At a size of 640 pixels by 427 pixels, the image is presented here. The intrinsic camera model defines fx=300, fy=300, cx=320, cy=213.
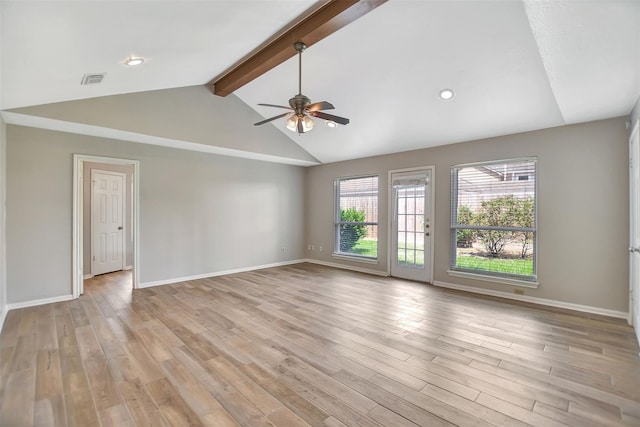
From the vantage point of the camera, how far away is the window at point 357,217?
646 centimetres

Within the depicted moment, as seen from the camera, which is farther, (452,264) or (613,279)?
(452,264)

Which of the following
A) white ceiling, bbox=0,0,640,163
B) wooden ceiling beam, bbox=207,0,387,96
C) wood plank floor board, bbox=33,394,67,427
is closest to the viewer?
wood plank floor board, bbox=33,394,67,427

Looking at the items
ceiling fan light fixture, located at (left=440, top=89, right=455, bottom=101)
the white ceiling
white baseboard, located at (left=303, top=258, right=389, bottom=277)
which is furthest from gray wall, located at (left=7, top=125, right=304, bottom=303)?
ceiling fan light fixture, located at (left=440, top=89, right=455, bottom=101)

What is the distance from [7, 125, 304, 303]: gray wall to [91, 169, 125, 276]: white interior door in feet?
5.73

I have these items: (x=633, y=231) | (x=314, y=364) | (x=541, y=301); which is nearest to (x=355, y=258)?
(x=541, y=301)

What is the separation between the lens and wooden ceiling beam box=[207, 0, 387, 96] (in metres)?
2.77

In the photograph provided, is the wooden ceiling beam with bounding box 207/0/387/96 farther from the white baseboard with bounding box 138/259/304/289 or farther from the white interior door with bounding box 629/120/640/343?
the white baseboard with bounding box 138/259/304/289

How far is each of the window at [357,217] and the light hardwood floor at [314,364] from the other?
232 cm

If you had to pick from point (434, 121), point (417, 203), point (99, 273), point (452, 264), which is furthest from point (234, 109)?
point (452, 264)

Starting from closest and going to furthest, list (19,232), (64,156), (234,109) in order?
1. (19,232)
2. (64,156)
3. (234,109)

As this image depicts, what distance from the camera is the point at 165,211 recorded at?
5328mm

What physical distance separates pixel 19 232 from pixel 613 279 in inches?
304

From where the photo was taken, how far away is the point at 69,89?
341 cm

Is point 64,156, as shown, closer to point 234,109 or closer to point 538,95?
point 234,109
